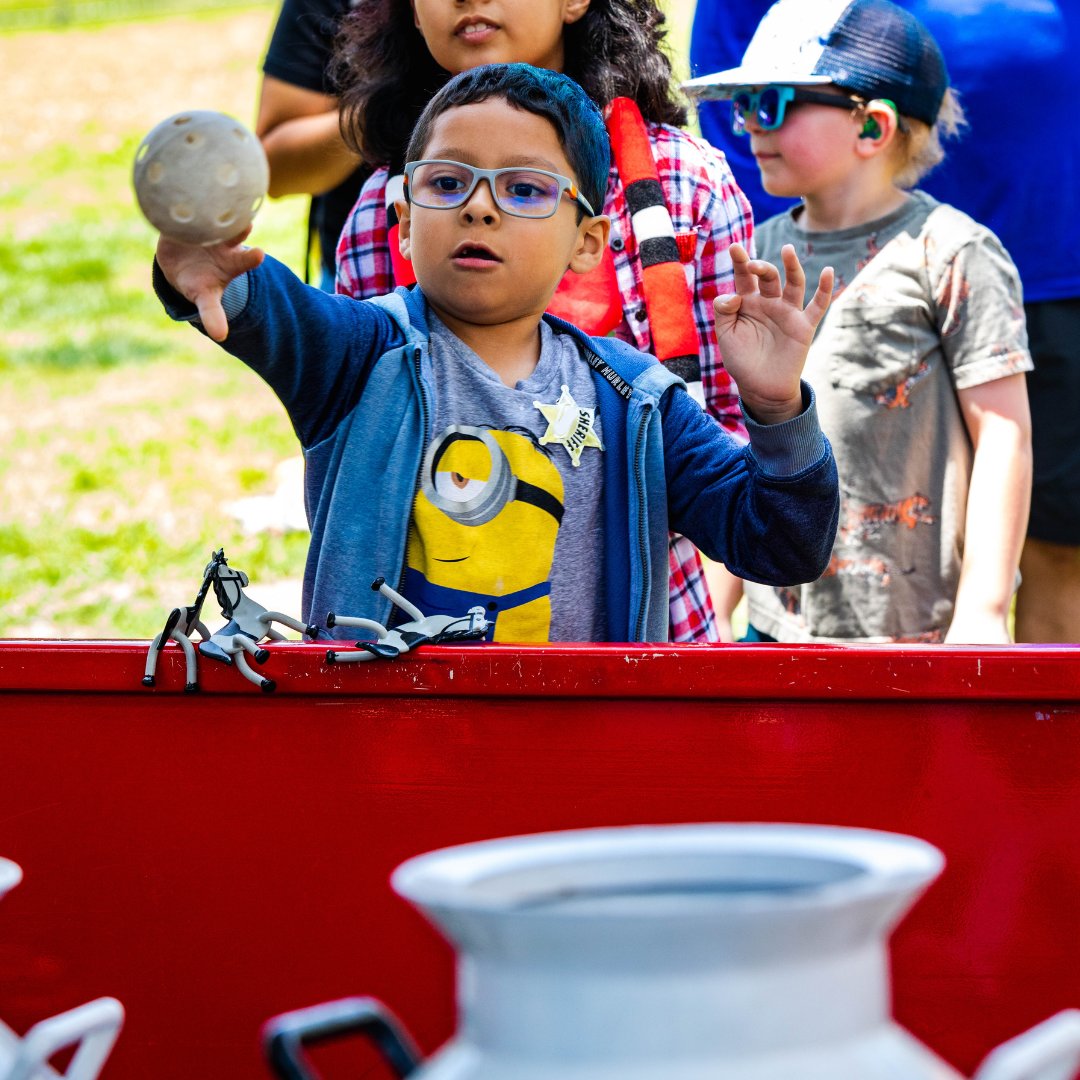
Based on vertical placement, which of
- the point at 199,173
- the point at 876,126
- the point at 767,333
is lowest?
the point at 767,333

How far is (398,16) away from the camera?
2516 mm

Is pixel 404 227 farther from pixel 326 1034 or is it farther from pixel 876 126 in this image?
pixel 326 1034

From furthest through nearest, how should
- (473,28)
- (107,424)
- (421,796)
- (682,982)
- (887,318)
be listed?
(107,424) < (887,318) < (473,28) < (421,796) < (682,982)

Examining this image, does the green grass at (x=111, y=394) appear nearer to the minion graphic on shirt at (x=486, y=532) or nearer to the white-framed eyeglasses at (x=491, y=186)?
the white-framed eyeglasses at (x=491, y=186)

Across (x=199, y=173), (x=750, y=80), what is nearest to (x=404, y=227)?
(x=199, y=173)

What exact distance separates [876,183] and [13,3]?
16444 mm

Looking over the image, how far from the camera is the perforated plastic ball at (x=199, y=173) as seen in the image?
1435mm

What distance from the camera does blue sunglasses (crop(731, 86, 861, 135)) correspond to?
286 centimetres

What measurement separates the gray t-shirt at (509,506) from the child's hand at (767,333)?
0.21 m

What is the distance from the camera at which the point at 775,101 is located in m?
2.88

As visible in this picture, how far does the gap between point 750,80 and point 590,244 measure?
0.88 m

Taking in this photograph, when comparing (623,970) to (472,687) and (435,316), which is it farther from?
(435,316)

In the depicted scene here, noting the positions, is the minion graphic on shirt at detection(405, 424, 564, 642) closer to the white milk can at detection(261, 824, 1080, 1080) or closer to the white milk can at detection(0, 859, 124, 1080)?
the white milk can at detection(0, 859, 124, 1080)

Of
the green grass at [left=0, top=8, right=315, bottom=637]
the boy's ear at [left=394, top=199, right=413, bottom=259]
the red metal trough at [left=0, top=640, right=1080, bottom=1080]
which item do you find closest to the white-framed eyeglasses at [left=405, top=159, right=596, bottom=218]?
the boy's ear at [left=394, top=199, right=413, bottom=259]
